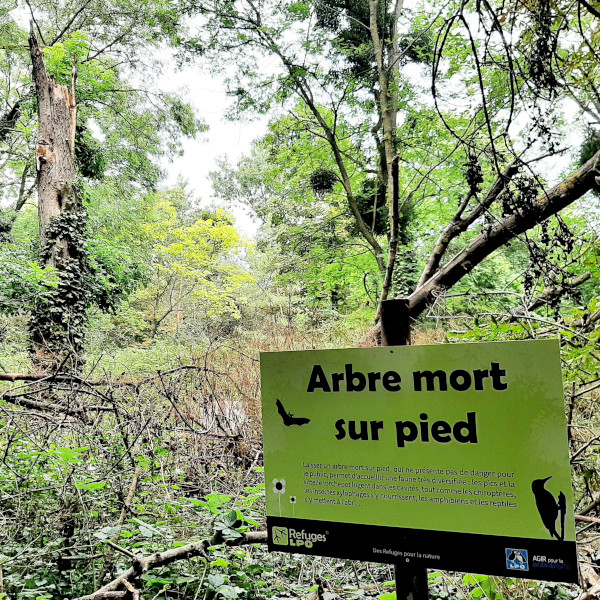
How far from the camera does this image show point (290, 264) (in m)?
9.66

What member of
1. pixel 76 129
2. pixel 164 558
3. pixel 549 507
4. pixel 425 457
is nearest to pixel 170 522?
pixel 164 558

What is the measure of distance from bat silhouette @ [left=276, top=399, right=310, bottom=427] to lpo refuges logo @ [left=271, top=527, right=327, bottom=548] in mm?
244

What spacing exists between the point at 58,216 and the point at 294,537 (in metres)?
7.82

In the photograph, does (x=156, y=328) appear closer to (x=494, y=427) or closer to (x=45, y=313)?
(x=45, y=313)

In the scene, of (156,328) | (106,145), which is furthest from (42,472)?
(156,328)

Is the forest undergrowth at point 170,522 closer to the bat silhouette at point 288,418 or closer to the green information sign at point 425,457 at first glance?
the green information sign at point 425,457

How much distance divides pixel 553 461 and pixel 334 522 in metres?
0.48

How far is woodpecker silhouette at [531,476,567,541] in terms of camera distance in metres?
0.81

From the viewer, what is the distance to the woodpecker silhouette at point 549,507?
81 centimetres

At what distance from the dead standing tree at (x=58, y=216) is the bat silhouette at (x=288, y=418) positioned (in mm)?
6586

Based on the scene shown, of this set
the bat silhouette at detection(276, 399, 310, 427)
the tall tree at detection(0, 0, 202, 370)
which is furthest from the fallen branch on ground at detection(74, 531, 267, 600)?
the tall tree at detection(0, 0, 202, 370)

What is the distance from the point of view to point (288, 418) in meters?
1.08

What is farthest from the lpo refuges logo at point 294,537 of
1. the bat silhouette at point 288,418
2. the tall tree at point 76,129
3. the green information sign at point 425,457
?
the tall tree at point 76,129

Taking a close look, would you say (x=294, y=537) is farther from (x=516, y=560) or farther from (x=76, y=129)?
(x=76, y=129)
